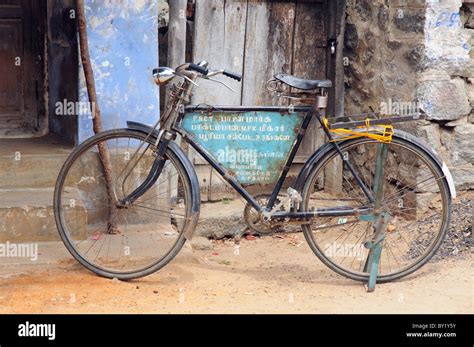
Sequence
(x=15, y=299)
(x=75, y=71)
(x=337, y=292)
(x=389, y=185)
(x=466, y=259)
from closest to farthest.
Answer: (x=15, y=299) → (x=337, y=292) → (x=466, y=259) → (x=75, y=71) → (x=389, y=185)

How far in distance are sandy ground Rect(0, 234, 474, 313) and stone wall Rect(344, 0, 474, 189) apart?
3.42 feet

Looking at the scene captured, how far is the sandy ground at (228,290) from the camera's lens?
4.61m

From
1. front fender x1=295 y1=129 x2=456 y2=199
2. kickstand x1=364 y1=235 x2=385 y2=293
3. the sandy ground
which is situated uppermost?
front fender x1=295 y1=129 x2=456 y2=199

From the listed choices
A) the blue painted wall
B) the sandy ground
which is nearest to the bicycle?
the sandy ground

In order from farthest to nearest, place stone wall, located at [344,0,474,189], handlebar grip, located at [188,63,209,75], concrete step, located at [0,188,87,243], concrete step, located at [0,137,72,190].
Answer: stone wall, located at [344,0,474,189] → concrete step, located at [0,137,72,190] → concrete step, located at [0,188,87,243] → handlebar grip, located at [188,63,209,75]

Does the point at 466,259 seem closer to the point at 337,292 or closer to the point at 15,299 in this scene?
the point at 337,292

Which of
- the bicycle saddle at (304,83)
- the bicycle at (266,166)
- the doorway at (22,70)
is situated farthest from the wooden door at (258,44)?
the bicycle saddle at (304,83)

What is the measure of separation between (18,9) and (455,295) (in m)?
4.01

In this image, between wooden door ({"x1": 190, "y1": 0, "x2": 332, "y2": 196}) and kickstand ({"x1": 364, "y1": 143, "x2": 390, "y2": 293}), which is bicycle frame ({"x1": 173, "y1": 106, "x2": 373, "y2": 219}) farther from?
wooden door ({"x1": 190, "y1": 0, "x2": 332, "y2": 196})

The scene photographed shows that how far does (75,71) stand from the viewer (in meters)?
5.89

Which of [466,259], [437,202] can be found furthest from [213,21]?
[466,259]

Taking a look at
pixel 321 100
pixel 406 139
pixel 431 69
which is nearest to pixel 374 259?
pixel 406 139

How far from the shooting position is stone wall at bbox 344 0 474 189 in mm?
6023

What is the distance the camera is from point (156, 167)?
16.2 feet
